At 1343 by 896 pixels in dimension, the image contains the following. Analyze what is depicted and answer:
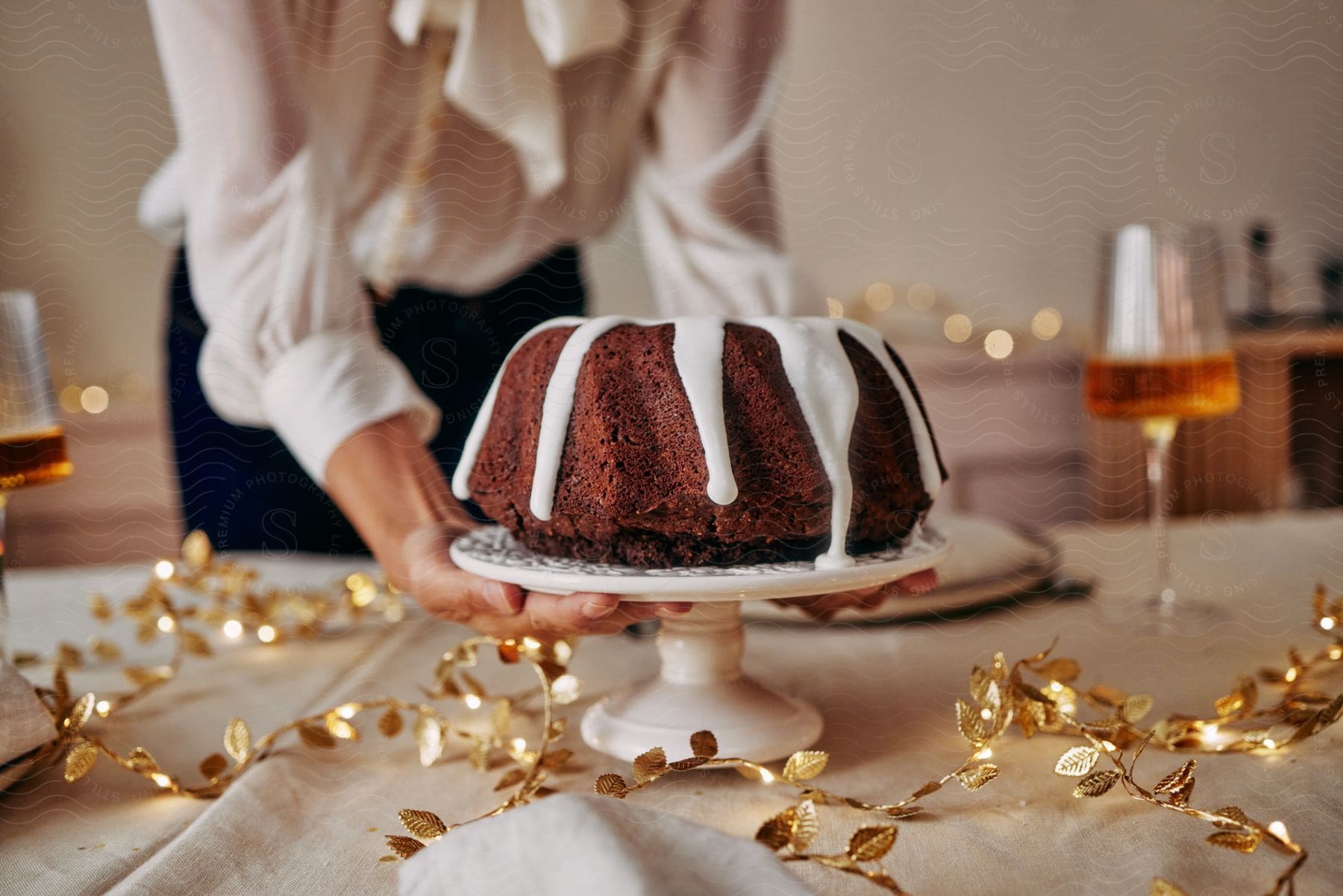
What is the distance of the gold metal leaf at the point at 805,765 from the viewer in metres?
0.38

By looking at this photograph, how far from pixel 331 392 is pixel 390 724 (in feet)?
Result: 0.56

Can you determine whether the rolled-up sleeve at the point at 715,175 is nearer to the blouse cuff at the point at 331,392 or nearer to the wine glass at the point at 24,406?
the blouse cuff at the point at 331,392

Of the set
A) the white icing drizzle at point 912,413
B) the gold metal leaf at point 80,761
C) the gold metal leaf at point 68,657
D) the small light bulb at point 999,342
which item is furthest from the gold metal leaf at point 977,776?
the small light bulb at point 999,342

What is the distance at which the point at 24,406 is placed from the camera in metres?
0.47

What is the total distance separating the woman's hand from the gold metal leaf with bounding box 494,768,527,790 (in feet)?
0.20

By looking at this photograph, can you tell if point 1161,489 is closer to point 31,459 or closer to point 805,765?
point 805,765

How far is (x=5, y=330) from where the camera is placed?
47 cm

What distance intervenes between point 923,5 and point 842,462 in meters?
0.41

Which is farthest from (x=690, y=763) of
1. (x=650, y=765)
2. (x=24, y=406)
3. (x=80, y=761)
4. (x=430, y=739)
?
(x=24, y=406)

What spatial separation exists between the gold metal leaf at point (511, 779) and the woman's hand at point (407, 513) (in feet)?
0.20

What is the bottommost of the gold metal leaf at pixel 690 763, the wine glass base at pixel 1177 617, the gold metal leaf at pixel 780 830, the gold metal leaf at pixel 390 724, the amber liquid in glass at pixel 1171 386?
the wine glass base at pixel 1177 617

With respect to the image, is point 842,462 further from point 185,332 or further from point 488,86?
point 185,332

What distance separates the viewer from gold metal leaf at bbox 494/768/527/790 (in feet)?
1.33

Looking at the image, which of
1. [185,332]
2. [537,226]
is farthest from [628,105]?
[185,332]
